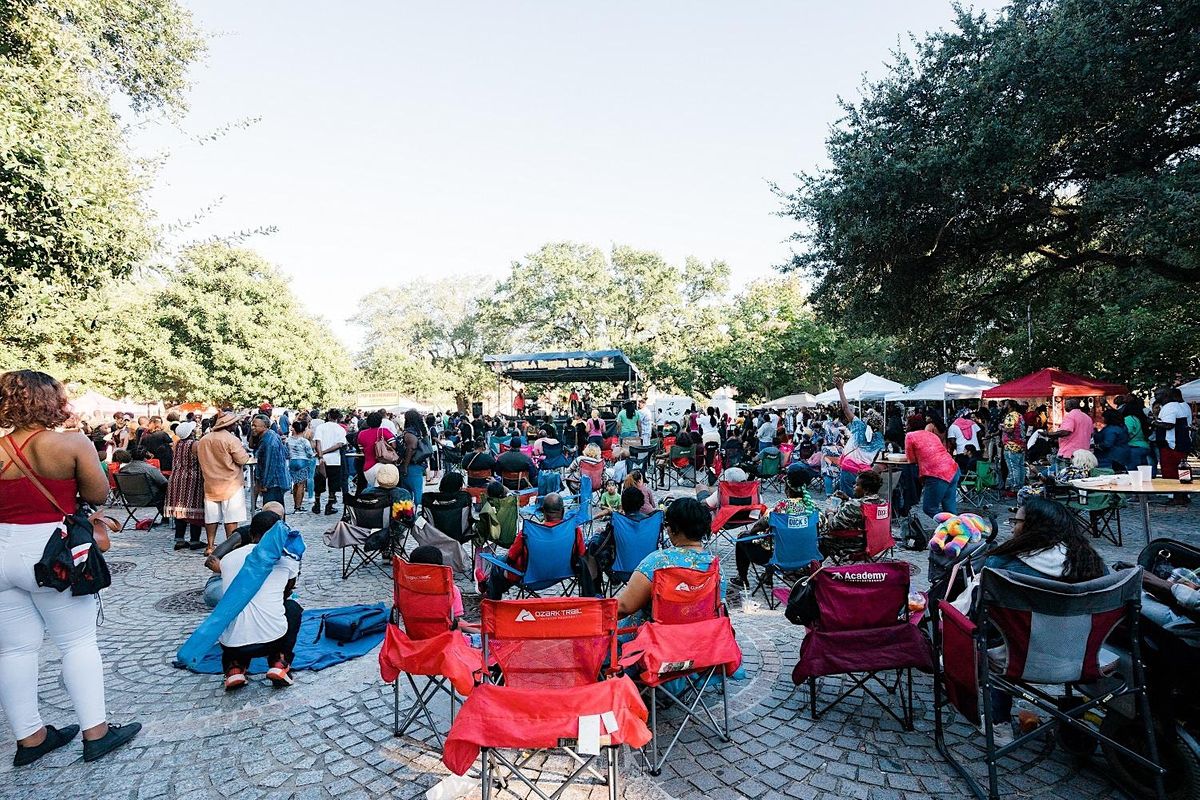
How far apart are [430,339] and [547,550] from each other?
46.8 m

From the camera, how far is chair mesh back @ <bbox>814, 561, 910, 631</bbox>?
10.9ft

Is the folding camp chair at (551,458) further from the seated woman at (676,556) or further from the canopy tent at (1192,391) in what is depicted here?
the canopy tent at (1192,391)

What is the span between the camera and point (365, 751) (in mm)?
3293

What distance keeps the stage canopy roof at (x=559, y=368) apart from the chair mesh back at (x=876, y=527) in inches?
540

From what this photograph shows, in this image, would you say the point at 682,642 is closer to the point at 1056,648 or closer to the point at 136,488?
the point at 1056,648

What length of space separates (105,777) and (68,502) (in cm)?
139

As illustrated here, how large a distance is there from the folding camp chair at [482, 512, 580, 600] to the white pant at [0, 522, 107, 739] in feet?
8.10

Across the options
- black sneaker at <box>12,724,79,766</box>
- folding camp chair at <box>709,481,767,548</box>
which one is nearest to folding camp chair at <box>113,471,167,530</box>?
black sneaker at <box>12,724,79,766</box>

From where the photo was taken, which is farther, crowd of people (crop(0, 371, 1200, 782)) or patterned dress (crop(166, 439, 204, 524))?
patterned dress (crop(166, 439, 204, 524))

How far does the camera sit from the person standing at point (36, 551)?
295cm

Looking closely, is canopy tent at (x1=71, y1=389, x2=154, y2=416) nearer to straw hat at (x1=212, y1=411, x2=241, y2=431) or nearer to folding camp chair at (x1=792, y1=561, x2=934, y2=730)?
straw hat at (x1=212, y1=411, x2=241, y2=431)

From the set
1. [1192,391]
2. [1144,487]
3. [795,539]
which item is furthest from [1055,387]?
[795,539]

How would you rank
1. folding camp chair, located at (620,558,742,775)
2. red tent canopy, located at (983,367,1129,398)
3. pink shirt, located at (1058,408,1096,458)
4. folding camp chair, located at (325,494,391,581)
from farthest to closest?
red tent canopy, located at (983,367,1129,398)
pink shirt, located at (1058,408,1096,458)
folding camp chair, located at (325,494,391,581)
folding camp chair, located at (620,558,742,775)

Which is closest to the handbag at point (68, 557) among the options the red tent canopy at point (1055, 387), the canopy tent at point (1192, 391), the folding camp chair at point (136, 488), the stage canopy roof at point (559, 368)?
the folding camp chair at point (136, 488)
